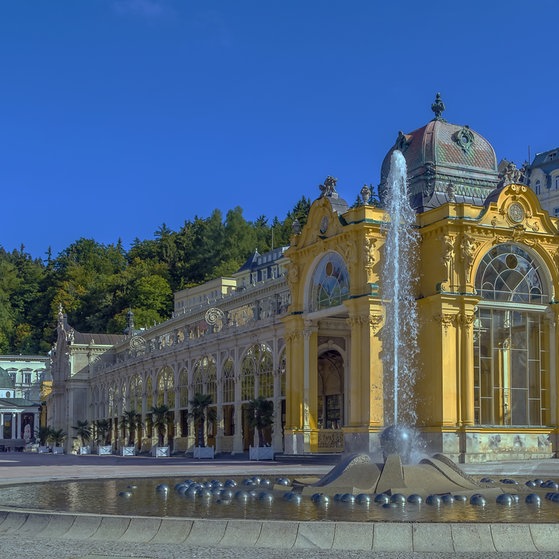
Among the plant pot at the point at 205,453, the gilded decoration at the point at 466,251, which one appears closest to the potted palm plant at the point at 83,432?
the plant pot at the point at 205,453

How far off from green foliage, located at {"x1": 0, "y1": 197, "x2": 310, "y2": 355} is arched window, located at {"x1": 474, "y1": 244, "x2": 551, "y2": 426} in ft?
250

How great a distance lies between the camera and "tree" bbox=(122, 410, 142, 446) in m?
80.2

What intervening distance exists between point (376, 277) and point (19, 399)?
389ft

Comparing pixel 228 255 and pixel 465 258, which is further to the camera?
pixel 228 255

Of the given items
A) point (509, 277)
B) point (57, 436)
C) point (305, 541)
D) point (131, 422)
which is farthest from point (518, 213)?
point (57, 436)

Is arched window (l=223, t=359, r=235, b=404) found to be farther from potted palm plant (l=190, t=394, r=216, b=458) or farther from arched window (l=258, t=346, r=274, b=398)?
arched window (l=258, t=346, r=274, b=398)

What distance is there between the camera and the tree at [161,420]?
7194cm

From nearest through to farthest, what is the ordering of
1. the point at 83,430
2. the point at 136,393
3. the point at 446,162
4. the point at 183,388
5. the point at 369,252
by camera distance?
the point at 369,252, the point at 446,162, the point at 183,388, the point at 136,393, the point at 83,430

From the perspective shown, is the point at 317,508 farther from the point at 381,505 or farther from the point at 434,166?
the point at 434,166

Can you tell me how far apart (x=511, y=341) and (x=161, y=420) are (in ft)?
115

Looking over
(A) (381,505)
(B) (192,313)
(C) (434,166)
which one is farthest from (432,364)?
(B) (192,313)

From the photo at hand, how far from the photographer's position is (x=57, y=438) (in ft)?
331

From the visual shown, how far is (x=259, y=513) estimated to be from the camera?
17.8 meters

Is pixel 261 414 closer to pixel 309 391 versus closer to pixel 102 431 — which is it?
pixel 309 391
